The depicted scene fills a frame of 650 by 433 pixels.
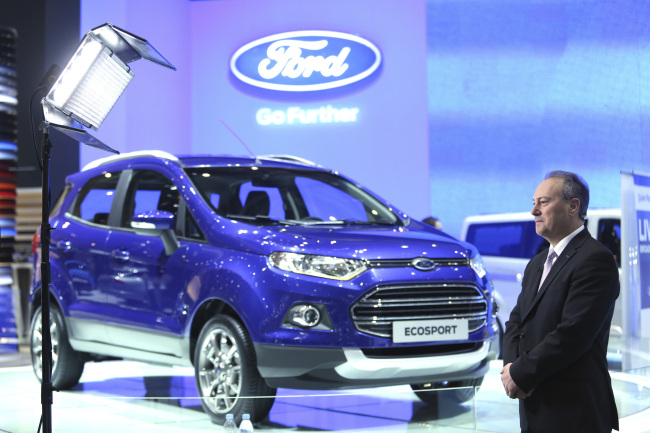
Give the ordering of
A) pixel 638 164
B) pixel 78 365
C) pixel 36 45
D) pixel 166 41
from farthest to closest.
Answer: pixel 166 41 < pixel 36 45 < pixel 638 164 < pixel 78 365

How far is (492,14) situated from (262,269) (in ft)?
30.6

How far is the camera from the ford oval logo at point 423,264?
5.41m

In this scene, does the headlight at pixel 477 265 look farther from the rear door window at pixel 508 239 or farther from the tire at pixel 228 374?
the rear door window at pixel 508 239

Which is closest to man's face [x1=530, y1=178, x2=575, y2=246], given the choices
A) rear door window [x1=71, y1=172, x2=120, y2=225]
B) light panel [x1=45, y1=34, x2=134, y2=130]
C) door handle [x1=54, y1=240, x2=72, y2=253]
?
light panel [x1=45, y1=34, x2=134, y2=130]

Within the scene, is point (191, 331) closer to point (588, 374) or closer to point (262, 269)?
point (262, 269)

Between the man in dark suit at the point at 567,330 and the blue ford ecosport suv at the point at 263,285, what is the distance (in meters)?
2.00

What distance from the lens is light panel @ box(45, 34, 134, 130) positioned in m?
4.48

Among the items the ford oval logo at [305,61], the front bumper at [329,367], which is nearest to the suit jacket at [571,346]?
the front bumper at [329,367]

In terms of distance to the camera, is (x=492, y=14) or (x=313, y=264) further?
(x=492, y=14)

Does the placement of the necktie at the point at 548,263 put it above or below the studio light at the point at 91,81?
below

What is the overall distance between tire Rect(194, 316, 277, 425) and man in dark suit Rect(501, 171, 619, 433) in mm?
2244

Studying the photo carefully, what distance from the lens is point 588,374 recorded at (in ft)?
10.5

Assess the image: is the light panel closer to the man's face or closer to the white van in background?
the man's face

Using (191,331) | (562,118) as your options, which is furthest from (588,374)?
(562,118)
